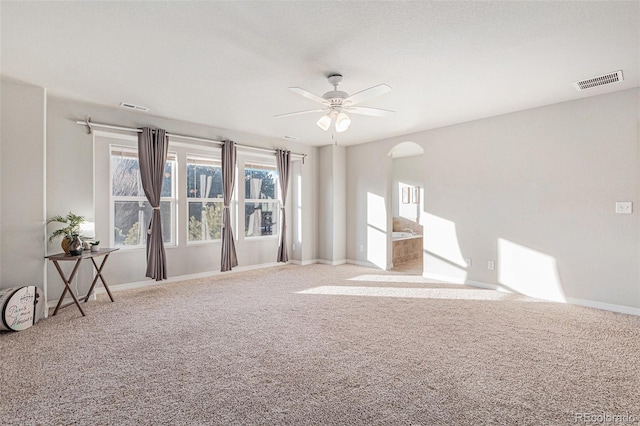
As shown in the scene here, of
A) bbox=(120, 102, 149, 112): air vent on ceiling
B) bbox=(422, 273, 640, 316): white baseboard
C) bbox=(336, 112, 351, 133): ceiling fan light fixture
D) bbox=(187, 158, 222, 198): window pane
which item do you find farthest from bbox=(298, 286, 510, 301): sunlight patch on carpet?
bbox=(120, 102, 149, 112): air vent on ceiling

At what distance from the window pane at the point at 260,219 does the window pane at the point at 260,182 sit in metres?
0.18

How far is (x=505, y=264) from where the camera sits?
4.84 meters

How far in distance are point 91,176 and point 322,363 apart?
3991 millimetres

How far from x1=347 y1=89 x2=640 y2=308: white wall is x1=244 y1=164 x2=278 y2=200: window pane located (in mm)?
2989

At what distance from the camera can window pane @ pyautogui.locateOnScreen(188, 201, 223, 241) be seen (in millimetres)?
5648

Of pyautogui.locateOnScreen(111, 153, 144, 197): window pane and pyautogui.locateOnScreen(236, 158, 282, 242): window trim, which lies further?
pyautogui.locateOnScreen(236, 158, 282, 242): window trim

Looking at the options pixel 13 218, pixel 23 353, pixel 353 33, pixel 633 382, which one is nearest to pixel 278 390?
pixel 23 353

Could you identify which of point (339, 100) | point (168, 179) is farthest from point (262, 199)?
point (339, 100)

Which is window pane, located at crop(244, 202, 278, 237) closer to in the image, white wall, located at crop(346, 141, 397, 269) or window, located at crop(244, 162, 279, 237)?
window, located at crop(244, 162, 279, 237)

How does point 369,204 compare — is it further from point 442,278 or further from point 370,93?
point 370,93

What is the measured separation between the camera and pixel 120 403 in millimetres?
2061

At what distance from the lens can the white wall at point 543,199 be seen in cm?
388

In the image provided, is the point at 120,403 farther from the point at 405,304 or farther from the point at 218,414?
the point at 405,304

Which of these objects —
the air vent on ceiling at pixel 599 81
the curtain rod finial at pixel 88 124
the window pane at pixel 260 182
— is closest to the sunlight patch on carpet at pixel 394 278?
the window pane at pixel 260 182
